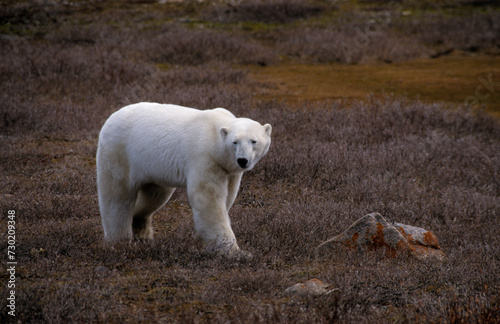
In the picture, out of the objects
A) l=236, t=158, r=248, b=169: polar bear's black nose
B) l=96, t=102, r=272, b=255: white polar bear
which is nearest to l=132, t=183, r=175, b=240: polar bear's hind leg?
l=96, t=102, r=272, b=255: white polar bear

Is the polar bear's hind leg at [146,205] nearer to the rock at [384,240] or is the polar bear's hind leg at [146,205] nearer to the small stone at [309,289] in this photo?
the rock at [384,240]

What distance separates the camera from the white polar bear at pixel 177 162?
400cm

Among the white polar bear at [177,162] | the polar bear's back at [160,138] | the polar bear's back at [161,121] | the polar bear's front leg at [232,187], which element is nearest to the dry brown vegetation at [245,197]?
the white polar bear at [177,162]

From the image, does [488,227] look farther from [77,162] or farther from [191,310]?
[77,162]

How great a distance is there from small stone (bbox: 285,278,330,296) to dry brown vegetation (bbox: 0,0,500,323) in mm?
95

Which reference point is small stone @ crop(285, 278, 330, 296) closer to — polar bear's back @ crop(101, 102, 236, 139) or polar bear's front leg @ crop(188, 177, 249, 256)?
polar bear's front leg @ crop(188, 177, 249, 256)

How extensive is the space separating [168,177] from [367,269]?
167cm

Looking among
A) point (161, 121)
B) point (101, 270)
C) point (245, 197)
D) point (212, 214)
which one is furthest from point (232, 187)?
point (245, 197)

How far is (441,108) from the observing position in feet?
31.9

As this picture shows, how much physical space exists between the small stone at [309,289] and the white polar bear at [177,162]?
2.32ft

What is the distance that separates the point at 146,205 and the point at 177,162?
2.49 ft

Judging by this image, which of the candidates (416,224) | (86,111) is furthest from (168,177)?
(86,111)

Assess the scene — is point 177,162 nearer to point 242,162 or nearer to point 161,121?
point 161,121

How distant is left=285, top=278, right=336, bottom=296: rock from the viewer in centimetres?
340
